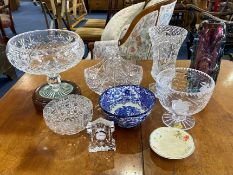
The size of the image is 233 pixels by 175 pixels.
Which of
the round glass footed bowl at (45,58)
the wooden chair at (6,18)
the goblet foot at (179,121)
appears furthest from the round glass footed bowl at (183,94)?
the wooden chair at (6,18)

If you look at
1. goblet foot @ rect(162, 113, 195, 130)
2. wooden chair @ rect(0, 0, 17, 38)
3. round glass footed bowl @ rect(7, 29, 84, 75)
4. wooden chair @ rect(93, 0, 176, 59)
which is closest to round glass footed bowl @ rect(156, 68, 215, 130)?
goblet foot @ rect(162, 113, 195, 130)

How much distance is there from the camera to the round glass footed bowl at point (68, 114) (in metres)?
0.72

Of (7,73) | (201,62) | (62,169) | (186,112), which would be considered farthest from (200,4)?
(62,169)

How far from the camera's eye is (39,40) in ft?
3.51

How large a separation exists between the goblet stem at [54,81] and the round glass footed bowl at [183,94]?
352mm

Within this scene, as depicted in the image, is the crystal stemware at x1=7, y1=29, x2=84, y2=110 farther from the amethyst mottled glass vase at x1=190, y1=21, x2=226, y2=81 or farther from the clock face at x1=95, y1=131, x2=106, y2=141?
the amethyst mottled glass vase at x1=190, y1=21, x2=226, y2=81

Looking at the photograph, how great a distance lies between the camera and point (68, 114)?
2.50ft

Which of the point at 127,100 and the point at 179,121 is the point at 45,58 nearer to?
the point at 127,100

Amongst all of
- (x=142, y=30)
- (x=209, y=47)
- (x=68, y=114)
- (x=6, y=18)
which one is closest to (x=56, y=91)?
(x=68, y=114)

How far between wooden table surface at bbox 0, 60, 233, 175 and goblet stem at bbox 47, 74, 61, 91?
10cm

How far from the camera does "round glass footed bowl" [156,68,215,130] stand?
27.4 inches

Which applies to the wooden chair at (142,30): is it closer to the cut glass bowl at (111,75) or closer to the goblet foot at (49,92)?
the cut glass bowl at (111,75)

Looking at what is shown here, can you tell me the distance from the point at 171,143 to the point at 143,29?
86 cm

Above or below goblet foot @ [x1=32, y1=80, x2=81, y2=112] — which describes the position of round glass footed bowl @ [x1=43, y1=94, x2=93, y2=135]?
above
